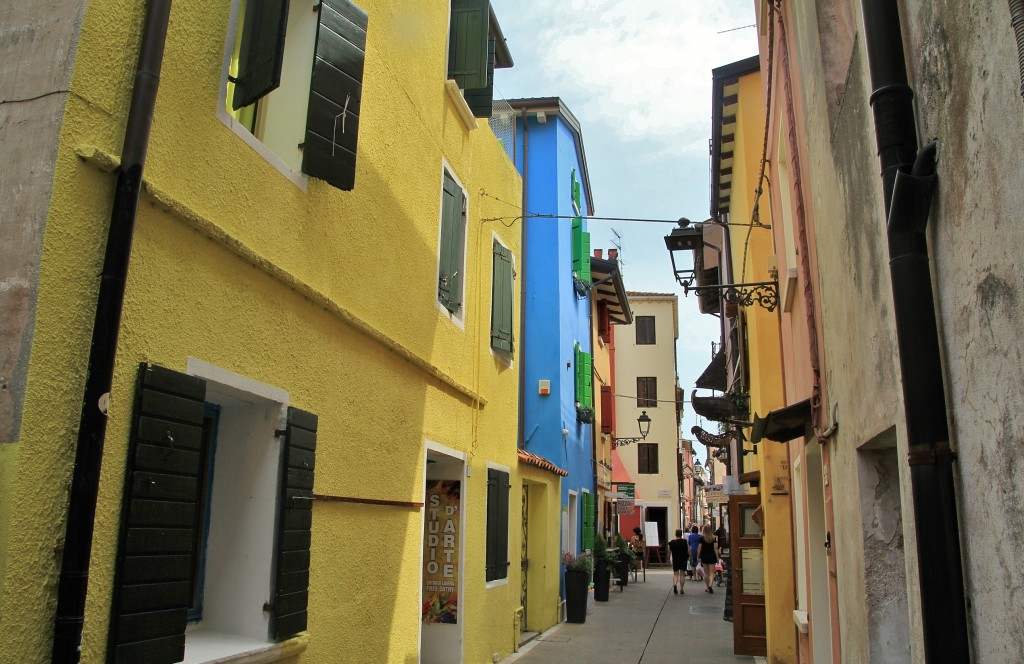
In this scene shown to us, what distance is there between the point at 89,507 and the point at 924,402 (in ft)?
10.6

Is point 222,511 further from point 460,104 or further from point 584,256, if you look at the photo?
point 584,256

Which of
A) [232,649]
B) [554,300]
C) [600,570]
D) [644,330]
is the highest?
[644,330]

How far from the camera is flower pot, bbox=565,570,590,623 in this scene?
48.7 feet

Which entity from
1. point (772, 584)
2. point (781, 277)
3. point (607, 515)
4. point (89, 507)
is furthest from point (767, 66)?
point (607, 515)

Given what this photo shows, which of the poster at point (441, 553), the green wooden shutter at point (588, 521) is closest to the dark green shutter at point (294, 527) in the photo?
the poster at point (441, 553)

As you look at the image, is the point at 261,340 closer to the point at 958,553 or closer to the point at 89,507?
the point at 89,507

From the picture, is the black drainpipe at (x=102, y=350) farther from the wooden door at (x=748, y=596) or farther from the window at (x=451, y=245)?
the wooden door at (x=748, y=596)

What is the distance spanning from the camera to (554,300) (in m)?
17.0

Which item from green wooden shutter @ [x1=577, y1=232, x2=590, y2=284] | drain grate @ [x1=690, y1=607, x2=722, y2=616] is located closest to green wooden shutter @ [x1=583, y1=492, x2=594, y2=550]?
drain grate @ [x1=690, y1=607, x2=722, y2=616]

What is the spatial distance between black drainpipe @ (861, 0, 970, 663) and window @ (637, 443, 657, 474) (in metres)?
36.7

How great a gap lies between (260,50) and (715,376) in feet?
51.6

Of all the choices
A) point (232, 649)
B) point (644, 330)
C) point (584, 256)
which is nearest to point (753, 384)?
point (584, 256)

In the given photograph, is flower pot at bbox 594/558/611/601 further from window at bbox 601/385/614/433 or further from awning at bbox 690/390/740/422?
awning at bbox 690/390/740/422

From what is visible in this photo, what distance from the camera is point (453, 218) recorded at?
881 cm
